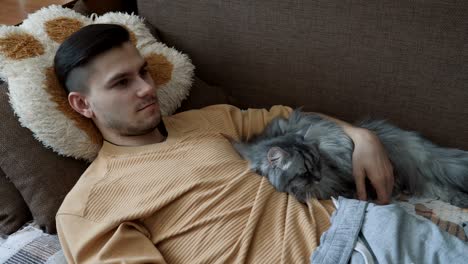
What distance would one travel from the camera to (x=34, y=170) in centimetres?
127

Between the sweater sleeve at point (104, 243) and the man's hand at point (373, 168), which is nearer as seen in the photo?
the sweater sleeve at point (104, 243)

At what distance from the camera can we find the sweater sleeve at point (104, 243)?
1035 millimetres

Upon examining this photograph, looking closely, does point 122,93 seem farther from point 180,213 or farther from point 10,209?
point 10,209

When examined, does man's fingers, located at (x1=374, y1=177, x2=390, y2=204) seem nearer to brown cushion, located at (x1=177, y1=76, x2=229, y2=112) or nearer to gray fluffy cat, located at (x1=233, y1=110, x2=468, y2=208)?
gray fluffy cat, located at (x1=233, y1=110, x2=468, y2=208)

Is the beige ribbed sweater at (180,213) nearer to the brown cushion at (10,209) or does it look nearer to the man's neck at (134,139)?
the man's neck at (134,139)

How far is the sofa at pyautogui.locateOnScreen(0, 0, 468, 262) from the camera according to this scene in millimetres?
1291

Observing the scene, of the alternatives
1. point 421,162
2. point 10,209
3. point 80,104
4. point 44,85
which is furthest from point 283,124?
point 10,209

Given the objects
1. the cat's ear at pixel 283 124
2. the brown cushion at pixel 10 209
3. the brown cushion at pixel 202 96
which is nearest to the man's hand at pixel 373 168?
the cat's ear at pixel 283 124

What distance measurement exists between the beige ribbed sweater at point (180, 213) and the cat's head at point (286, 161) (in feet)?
0.14

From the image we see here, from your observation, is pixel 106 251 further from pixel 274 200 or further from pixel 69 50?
pixel 69 50

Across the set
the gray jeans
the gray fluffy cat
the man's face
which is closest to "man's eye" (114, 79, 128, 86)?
the man's face

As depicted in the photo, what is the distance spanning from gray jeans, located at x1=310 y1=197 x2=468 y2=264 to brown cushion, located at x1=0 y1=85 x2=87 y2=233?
2.45 feet

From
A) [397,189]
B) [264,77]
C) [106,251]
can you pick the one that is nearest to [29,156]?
[106,251]

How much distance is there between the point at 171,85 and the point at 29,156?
0.52 metres
